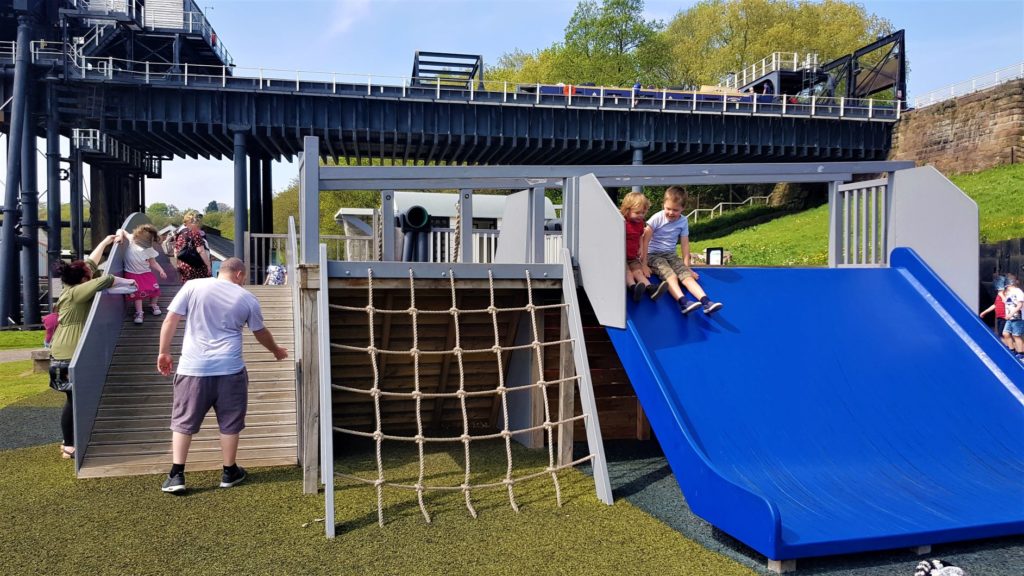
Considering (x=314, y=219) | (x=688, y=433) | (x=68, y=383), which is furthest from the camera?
(x=68, y=383)

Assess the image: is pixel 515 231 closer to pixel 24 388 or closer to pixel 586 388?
pixel 586 388

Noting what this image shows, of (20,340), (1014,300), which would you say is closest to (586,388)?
(1014,300)

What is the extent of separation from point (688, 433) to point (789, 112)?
90.1ft

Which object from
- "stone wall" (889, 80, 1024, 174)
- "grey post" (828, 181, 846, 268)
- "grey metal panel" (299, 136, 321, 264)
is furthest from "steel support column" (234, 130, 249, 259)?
"stone wall" (889, 80, 1024, 174)

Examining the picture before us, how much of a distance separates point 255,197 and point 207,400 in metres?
27.6

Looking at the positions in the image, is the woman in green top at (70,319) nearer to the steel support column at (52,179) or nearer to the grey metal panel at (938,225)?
the grey metal panel at (938,225)

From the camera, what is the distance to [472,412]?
6.57 metres

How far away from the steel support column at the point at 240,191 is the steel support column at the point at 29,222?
19.9 ft

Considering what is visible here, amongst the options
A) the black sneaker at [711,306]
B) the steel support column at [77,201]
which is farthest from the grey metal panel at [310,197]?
the steel support column at [77,201]

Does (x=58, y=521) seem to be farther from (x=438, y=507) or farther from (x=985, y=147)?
(x=985, y=147)

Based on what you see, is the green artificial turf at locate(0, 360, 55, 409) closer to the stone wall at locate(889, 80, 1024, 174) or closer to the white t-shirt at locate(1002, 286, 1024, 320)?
the white t-shirt at locate(1002, 286, 1024, 320)

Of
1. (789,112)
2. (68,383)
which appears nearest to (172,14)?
(789,112)

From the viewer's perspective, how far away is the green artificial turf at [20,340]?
16.5m

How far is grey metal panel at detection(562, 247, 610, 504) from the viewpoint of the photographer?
4496 mm
